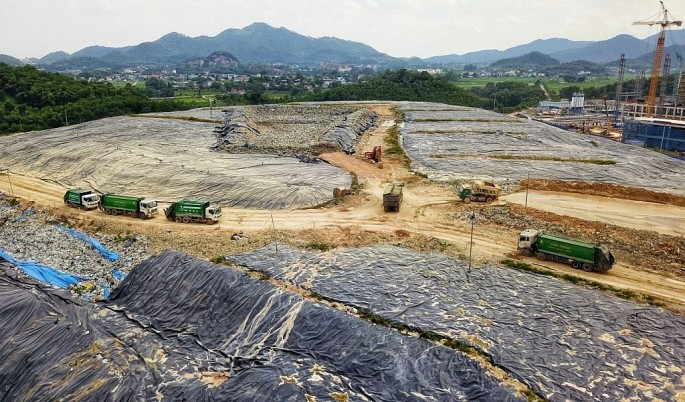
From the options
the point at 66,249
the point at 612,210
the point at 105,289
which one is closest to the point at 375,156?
the point at 612,210

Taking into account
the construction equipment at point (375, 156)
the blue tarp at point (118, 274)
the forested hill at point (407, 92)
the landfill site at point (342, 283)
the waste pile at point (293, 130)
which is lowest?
the blue tarp at point (118, 274)

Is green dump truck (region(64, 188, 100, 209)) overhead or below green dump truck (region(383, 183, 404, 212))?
below

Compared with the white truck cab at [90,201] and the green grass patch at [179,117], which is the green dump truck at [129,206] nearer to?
the white truck cab at [90,201]

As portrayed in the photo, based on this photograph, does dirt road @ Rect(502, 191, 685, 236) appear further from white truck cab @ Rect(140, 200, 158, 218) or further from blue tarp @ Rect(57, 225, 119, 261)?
blue tarp @ Rect(57, 225, 119, 261)

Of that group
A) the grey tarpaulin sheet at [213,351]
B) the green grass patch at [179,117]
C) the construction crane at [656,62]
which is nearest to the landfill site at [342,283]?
the grey tarpaulin sheet at [213,351]

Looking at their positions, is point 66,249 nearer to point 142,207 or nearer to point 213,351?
point 142,207

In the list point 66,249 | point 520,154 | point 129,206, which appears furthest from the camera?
point 520,154

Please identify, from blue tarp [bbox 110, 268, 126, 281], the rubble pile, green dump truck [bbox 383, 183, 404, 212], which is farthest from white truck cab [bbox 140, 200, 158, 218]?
green dump truck [bbox 383, 183, 404, 212]
